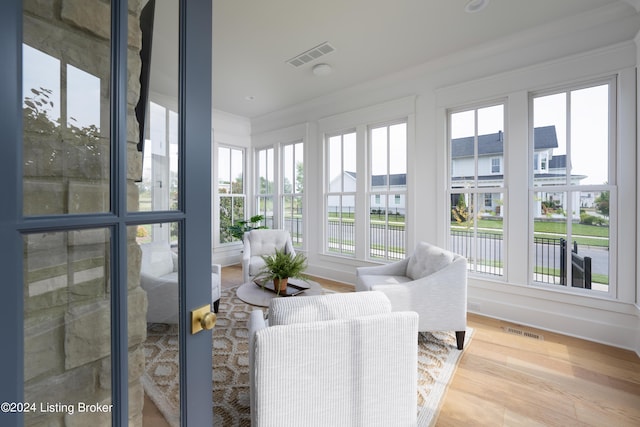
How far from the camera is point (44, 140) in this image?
52cm

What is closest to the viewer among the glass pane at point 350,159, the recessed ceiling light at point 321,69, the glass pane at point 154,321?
the glass pane at point 154,321

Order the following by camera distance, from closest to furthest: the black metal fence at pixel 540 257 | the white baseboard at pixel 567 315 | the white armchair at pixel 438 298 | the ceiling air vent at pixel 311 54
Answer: the white armchair at pixel 438 298 → the white baseboard at pixel 567 315 → the black metal fence at pixel 540 257 → the ceiling air vent at pixel 311 54

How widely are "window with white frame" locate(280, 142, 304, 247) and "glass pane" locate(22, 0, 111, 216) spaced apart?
4367mm

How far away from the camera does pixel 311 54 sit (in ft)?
10.5

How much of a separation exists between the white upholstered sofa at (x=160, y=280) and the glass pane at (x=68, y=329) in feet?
0.16

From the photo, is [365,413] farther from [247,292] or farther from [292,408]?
[247,292]

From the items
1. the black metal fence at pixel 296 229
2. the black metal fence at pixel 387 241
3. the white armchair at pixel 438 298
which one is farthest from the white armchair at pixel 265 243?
the white armchair at pixel 438 298

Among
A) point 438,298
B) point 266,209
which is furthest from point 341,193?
point 438,298

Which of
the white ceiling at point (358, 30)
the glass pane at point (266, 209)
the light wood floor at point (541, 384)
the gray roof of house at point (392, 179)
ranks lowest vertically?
the light wood floor at point (541, 384)

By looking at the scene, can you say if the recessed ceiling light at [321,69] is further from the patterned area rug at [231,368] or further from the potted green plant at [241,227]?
the patterned area rug at [231,368]

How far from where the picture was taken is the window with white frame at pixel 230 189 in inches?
212

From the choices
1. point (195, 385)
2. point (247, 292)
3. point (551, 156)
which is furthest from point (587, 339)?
point (195, 385)

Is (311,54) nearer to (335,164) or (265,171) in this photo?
(335,164)

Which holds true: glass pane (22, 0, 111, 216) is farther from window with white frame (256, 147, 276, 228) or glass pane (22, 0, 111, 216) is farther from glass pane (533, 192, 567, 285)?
window with white frame (256, 147, 276, 228)
